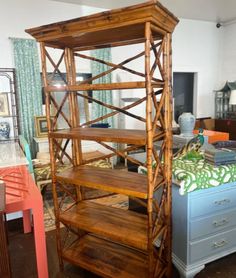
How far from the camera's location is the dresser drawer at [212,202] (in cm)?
165

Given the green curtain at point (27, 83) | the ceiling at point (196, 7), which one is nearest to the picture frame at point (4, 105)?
the green curtain at point (27, 83)

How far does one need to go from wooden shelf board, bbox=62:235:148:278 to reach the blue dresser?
283 mm

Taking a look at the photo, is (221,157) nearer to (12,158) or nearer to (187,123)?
(187,123)

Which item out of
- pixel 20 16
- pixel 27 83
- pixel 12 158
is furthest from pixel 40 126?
pixel 20 16

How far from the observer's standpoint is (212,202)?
5.59 feet

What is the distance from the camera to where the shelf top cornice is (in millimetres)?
1180

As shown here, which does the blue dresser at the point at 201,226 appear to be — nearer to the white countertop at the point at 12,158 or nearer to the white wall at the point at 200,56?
the white countertop at the point at 12,158

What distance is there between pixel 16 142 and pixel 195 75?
4.20 m

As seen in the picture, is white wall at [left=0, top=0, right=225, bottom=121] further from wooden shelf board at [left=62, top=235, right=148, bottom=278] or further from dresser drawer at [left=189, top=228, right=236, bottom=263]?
dresser drawer at [left=189, top=228, right=236, bottom=263]

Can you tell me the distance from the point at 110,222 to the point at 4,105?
9.78 ft

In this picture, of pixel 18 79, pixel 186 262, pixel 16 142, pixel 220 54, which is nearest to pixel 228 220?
pixel 186 262

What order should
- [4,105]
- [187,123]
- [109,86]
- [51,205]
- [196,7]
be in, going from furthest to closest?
[196,7] → [4,105] → [51,205] → [187,123] → [109,86]

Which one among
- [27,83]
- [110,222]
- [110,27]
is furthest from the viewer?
[27,83]

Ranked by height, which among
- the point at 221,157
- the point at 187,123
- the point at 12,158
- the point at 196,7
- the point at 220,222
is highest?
the point at 196,7
